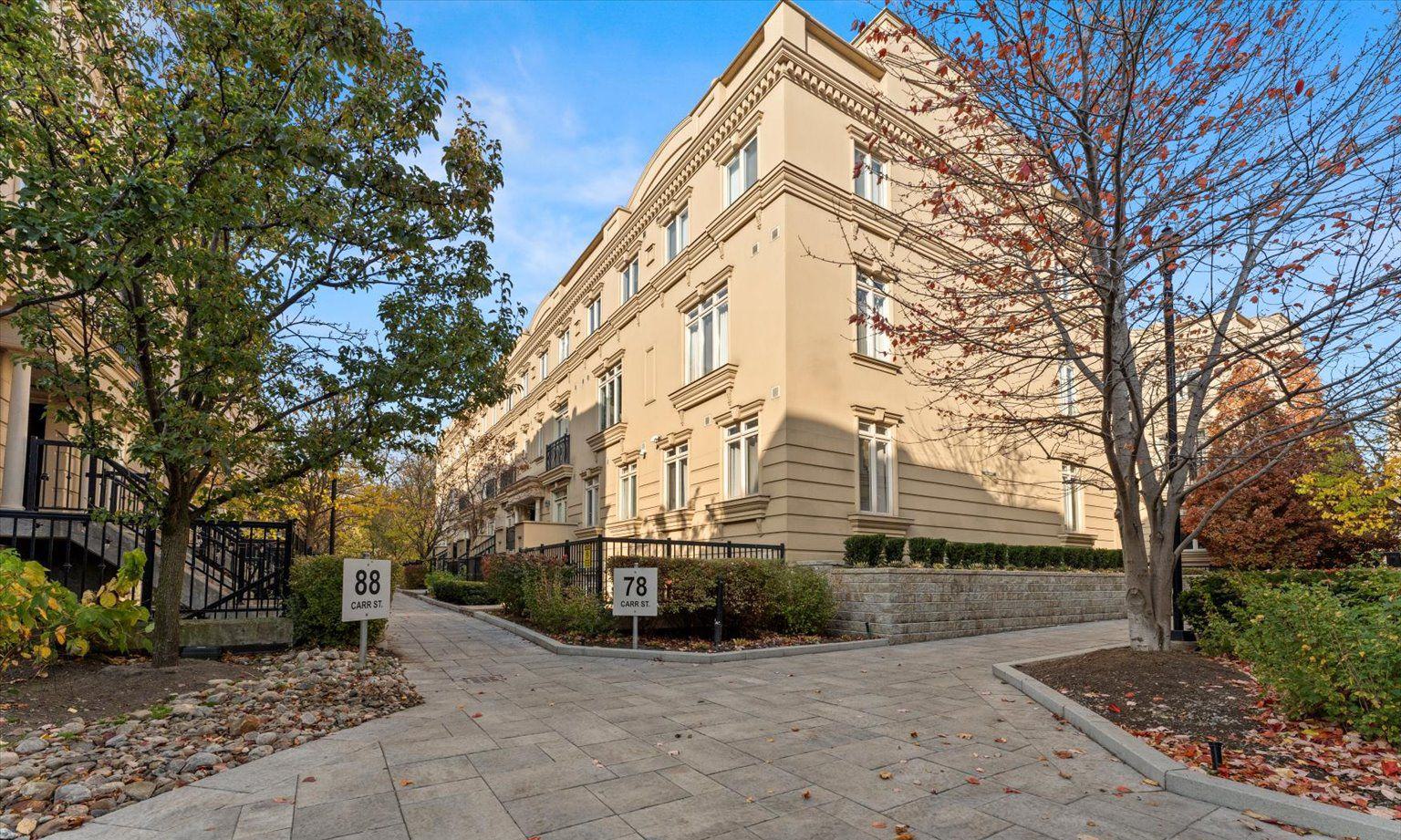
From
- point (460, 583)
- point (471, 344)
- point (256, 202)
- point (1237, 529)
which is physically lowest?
point (460, 583)

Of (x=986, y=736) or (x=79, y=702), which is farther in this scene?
(x=79, y=702)

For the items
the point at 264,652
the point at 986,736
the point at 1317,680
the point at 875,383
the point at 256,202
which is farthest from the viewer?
the point at 875,383

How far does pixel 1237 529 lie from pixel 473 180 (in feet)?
64.1

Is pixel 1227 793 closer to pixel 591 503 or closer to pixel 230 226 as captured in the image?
pixel 230 226

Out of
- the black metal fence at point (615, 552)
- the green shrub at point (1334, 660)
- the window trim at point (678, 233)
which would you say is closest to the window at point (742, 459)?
the black metal fence at point (615, 552)

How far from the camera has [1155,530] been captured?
8.59 metres

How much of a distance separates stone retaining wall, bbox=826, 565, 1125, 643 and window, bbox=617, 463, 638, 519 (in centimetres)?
860

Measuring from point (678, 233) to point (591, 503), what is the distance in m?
9.50

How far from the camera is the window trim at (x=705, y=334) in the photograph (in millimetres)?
16938

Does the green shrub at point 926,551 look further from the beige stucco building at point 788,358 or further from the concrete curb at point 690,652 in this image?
the concrete curb at point 690,652

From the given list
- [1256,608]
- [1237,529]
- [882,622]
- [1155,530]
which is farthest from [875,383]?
[1237,529]

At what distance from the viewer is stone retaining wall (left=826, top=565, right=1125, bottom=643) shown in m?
12.4

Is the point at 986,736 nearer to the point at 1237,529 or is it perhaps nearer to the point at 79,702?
the point at 79,702

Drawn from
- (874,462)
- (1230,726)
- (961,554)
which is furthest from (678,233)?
(1230,726)
